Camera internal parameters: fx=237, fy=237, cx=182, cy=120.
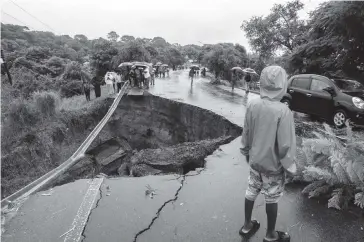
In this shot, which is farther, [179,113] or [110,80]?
[110,80]

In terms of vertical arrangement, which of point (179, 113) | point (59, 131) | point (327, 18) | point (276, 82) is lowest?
point (59, 131)

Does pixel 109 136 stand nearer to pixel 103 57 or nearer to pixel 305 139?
pixel 305 139

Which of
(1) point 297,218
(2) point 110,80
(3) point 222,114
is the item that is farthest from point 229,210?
(2) point 110,80

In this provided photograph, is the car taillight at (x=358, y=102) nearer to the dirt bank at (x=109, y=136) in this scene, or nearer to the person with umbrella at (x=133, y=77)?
the dirt bank at (x=109, y=136)

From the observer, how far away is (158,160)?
6289 mm

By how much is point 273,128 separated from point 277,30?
22.9 meters

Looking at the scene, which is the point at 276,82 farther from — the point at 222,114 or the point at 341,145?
the point at 222,114

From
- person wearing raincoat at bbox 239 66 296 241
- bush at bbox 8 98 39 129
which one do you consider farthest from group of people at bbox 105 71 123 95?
person wearing raincoat at bbox 239 66 296 241

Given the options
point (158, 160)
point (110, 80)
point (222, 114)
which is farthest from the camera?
point (110, 80)

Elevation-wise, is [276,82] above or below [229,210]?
above

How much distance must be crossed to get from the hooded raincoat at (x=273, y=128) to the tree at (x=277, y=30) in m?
20.7

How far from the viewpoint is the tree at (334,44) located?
31.8 ft

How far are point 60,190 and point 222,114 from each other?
7.54 metres

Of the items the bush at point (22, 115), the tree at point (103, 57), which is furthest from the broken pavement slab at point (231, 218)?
the tree at point (103, 57)
